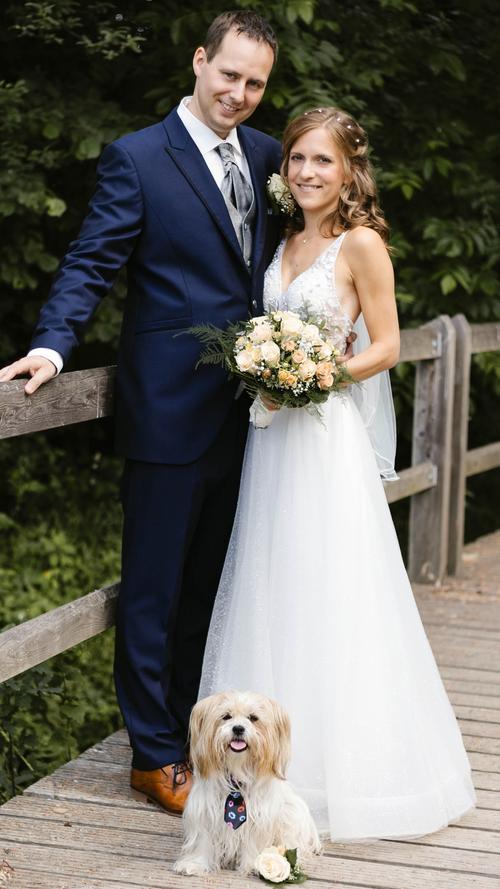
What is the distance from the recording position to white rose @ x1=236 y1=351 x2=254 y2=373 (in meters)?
3.33

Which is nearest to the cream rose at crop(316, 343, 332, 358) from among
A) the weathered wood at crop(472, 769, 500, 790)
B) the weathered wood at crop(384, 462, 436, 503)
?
the weathered wood at crop(472, 769, 500, 790)

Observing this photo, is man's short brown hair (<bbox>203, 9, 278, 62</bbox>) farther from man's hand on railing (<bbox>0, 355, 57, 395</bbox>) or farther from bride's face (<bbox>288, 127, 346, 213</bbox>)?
man's hand on railing (<bbox>0, 355, 57, 395</bbox>)

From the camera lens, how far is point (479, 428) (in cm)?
912

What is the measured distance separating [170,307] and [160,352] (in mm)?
131

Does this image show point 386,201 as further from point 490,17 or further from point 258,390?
point 258,390

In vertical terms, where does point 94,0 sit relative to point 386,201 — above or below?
above

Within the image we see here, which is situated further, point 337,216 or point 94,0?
point 94,0

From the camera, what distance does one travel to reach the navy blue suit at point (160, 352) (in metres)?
3.46

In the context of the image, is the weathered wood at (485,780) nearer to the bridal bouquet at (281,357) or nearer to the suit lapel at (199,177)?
the bridal bouquet at (281,357)

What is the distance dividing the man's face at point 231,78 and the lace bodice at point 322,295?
47 centimetres

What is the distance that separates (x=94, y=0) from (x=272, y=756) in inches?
184

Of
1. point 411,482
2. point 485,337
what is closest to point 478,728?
point 411,482

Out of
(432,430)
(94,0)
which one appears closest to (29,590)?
(432,430)

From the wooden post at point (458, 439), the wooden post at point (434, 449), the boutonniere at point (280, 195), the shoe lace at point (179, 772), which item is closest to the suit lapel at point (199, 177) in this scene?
the boutonniere at point (280, 195)
